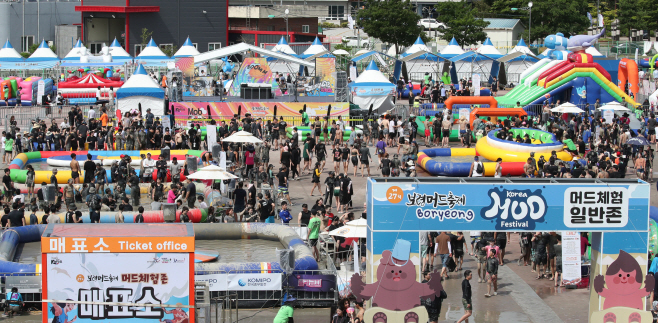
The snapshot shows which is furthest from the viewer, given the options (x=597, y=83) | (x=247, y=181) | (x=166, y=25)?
(x=166, y=25)

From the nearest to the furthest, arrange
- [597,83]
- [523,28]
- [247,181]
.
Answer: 1. [247,181]
2. [597,83]
3. [523,28]

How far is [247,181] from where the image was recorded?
25781mm

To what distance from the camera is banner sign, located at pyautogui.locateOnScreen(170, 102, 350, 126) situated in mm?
36594

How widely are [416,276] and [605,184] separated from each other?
3.29 meters

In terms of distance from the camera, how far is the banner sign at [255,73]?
40.1 metres

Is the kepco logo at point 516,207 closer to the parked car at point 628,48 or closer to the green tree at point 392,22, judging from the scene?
the parked car at point 628,48

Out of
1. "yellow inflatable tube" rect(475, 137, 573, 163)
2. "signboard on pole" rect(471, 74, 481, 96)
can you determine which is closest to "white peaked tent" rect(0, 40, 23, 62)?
"signboard on pole" rect(471, 74, 481, 96)

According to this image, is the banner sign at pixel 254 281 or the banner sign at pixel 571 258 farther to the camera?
the banner sign at pixel 571 258

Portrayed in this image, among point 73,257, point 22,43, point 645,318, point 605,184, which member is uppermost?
point 22,43

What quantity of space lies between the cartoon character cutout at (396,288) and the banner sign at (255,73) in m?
27.6

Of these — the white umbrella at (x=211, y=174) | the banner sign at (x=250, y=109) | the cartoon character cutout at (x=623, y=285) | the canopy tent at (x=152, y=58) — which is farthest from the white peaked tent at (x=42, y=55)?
the cartoon character cutout at (x=623, y=285)

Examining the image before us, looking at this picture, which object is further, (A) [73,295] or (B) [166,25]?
(B) [166,25]

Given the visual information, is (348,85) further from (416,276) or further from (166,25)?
(166,25)

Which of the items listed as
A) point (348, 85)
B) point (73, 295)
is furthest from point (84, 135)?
point (73, 295)
